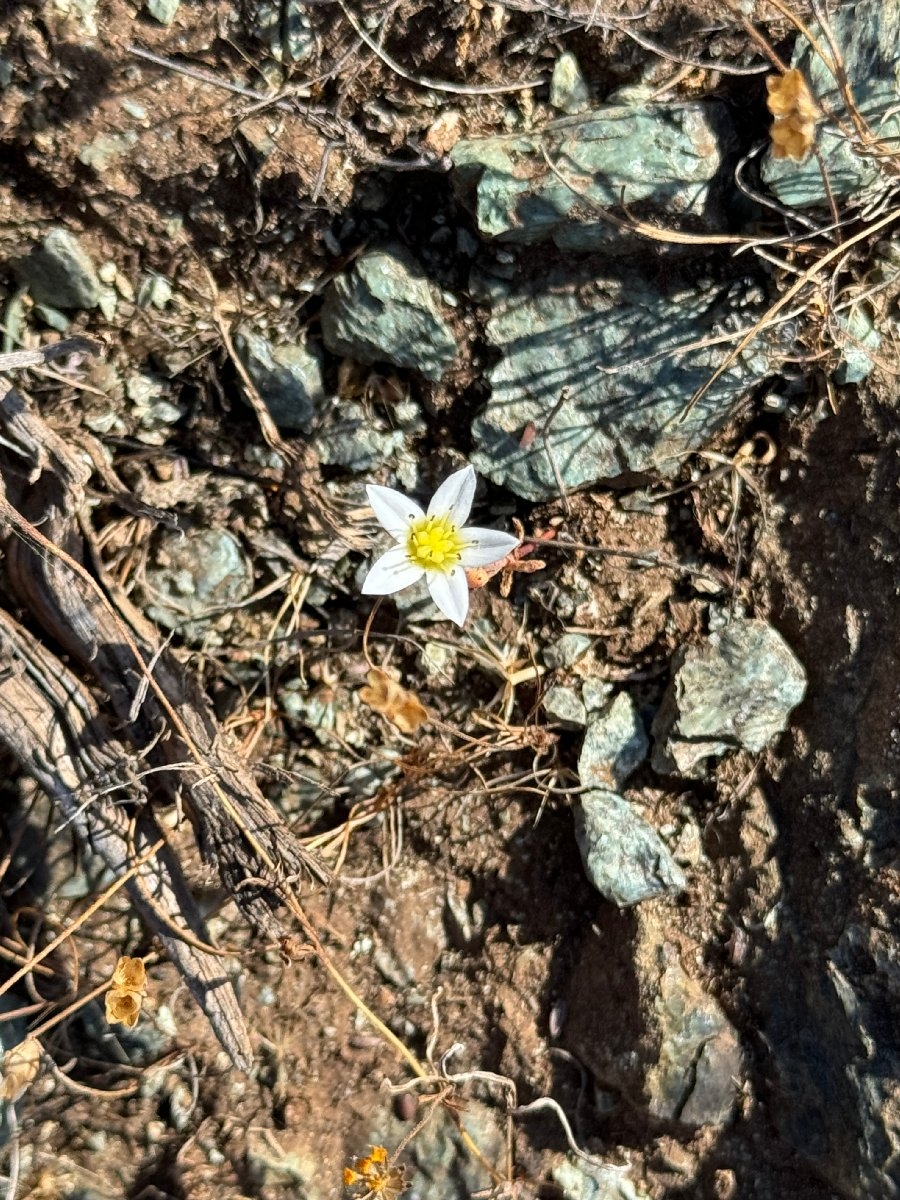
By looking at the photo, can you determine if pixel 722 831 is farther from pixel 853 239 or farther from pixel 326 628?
pixel 853 239

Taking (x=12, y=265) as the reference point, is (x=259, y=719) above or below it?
below

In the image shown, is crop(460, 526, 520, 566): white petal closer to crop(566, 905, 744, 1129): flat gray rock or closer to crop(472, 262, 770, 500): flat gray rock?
crop(472, 262, 770, 500): flat gray rock

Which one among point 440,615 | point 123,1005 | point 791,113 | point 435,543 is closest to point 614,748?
point 440,615

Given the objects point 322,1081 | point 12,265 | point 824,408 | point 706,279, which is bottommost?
point 322,1081

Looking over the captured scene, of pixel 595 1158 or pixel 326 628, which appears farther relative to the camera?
pixel 326 628

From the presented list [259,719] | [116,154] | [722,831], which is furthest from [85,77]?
[722,831]

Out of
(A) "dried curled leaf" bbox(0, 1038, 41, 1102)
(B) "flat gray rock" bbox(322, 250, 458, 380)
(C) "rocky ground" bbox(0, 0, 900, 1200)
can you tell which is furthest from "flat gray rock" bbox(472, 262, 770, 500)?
(A) "dried curled leaf" bbox(0, 1038, 41, 1102)
